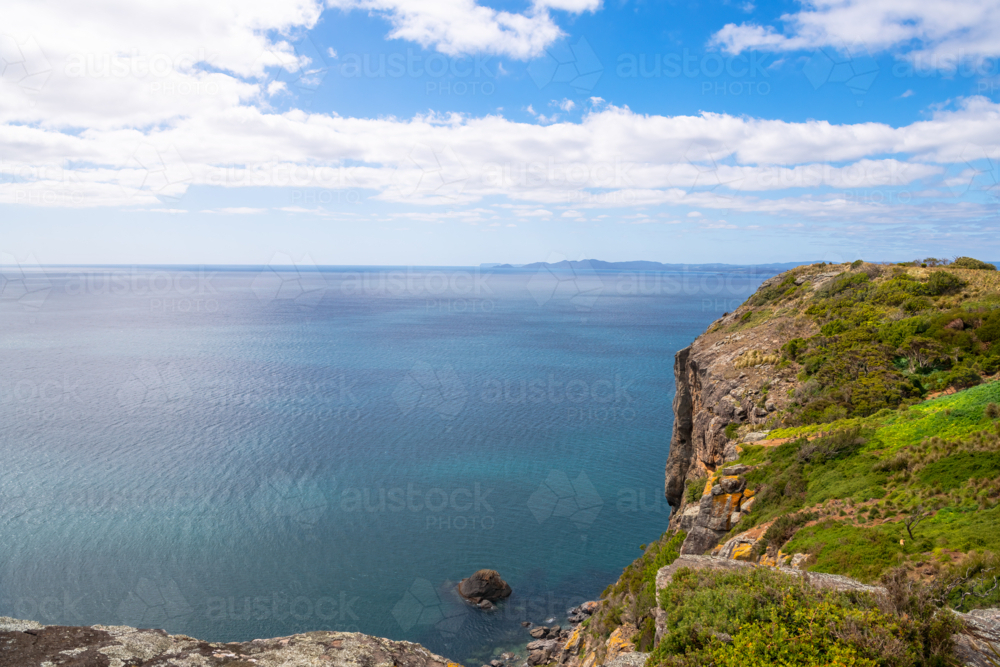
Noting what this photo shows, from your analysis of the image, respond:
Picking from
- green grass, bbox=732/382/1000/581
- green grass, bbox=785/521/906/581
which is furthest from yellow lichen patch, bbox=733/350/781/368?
green grass, bbox=785/521/906/581

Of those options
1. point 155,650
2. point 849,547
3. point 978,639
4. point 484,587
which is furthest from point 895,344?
point 155,650

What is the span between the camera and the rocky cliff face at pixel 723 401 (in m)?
17.0

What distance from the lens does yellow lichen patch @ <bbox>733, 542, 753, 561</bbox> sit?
44.4 feet

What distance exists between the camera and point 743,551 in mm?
13789

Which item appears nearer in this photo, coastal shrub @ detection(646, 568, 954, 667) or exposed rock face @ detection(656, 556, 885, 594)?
coastal shrub @ detection(646, 568, 954, 667)

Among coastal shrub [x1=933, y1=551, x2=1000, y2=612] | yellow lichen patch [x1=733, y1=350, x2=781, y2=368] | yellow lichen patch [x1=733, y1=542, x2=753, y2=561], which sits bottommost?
yellow lichen patch [x1=733, y1=542, x2=753, y2=561]

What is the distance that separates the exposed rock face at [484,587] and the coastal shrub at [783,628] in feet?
88.0

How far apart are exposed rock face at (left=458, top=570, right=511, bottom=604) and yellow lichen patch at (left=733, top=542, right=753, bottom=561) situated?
22911 mm

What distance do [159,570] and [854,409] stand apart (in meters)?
41.4

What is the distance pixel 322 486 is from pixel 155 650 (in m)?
41.8

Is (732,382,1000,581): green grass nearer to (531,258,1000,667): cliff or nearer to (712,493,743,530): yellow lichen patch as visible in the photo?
(531,258,1000,667): cliff

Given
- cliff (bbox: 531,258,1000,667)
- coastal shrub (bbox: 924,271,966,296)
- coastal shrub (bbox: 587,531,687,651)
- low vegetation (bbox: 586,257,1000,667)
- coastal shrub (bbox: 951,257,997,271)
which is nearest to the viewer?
low vegetation (bbox: 586,257,1000,667)

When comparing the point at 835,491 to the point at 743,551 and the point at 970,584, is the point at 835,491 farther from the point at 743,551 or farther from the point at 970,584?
the point at 970,584

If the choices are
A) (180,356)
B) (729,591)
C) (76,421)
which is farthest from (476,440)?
(180,356)
